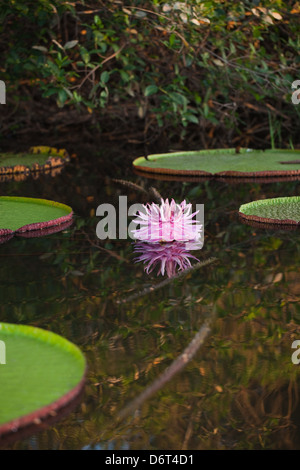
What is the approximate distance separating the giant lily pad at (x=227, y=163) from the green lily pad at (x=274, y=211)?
78 cm

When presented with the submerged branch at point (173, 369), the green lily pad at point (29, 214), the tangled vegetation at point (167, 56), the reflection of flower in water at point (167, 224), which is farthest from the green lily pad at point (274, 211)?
the tangled vegetation at point (167, 56)

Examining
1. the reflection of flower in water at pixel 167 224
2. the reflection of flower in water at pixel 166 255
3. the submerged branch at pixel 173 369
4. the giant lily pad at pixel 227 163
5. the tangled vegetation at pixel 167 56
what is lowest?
the submerged branch at pixel 173 369

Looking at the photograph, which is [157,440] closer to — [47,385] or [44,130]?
[47,385]

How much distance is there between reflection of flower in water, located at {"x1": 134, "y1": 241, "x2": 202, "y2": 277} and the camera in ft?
8.61

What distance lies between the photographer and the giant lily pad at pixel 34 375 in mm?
1495

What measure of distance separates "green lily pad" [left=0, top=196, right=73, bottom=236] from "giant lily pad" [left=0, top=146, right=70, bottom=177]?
1.18 m

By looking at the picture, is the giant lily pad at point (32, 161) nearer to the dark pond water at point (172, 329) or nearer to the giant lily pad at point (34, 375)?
the dark pond water at point (172, 329)

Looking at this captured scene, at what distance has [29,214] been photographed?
3293 millimetres

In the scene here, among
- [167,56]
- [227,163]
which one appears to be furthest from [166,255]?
[167,56]

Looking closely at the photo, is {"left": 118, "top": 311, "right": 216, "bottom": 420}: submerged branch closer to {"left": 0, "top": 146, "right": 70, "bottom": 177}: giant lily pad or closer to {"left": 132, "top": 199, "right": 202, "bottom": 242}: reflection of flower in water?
{"left": 132, "top": 199, "right": 202, "bottom": 242}: reflection of flower in water

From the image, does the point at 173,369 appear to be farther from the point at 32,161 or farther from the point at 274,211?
the point at 32,161

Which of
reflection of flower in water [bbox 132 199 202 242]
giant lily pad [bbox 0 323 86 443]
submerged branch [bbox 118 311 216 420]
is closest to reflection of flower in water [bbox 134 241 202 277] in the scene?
reflection of flower in water [bbox 132 199 202 242]
